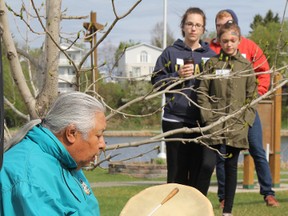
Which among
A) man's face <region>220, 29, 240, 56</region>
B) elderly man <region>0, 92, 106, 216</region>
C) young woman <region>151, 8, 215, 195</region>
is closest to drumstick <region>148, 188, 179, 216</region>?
elderly man <region>0, 92, 106, 216</region>

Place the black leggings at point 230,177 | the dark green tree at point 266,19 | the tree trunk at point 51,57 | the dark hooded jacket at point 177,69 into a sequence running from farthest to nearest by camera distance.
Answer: the dark green tree at point 266,19, the black leggings at point 230,177, the dark hooded jacket at point 177,69, the tree trunk at point 51,57

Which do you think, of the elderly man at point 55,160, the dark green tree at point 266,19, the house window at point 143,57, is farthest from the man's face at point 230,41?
the house window at point 143,57

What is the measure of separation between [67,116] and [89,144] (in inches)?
6.8

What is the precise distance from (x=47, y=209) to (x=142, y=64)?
96.8 m

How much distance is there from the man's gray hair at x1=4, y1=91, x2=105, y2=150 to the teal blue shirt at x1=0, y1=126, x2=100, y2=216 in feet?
0.18

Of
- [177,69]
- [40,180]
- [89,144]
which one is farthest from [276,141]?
[40,180]

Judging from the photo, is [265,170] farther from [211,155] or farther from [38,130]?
[38,130]

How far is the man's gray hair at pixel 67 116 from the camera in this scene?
11.5ft

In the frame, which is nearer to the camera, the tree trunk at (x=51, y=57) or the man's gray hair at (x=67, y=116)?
the man's gray hair at (x=67, y=116)

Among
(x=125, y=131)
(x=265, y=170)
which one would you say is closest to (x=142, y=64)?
(x=125, y=131)

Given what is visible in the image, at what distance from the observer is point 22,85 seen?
4.56m

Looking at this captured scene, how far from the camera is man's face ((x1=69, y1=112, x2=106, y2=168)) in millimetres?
3527

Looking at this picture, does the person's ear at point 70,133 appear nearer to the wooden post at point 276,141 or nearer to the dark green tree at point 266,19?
the wooden post at point 276,141

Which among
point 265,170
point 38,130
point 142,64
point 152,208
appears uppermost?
point 38,130
